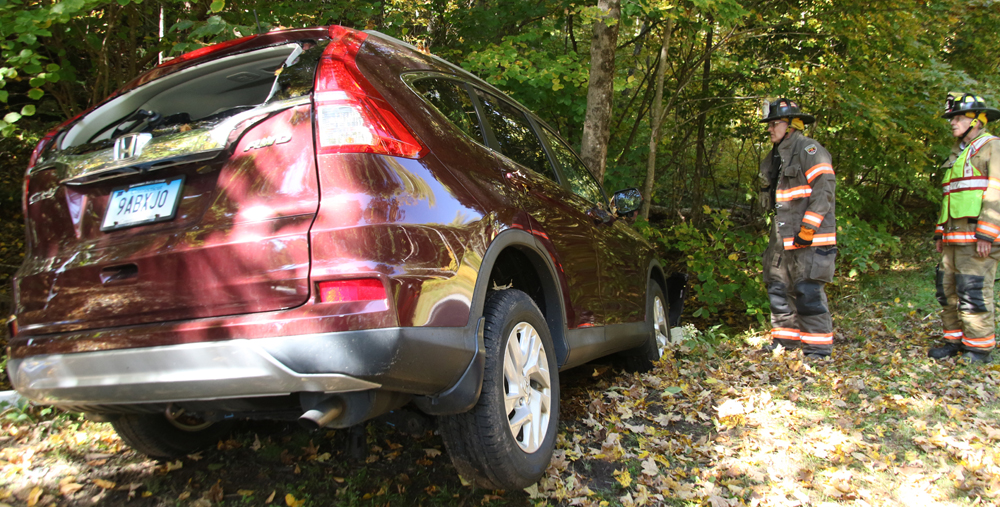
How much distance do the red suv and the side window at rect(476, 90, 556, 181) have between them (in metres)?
0.41

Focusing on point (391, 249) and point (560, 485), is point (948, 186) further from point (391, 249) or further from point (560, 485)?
point (391, 249)

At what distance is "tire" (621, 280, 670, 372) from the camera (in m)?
4.49

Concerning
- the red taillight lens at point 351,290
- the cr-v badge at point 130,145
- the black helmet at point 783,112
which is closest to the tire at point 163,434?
the cr-v badge at point 130,145

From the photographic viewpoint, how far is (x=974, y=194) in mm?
4785

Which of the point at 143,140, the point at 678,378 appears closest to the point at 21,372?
the point at 143,140

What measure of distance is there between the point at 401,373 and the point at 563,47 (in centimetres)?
709

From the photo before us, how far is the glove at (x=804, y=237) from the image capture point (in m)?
4.89

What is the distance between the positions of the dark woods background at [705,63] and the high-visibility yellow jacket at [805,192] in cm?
198

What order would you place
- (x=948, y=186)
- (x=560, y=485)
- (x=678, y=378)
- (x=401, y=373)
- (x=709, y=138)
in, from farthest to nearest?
(x=709, y=138)
(x=948, y=186)
(x=678, y=378)
(x=560, y=485)
(x=401, y=373)

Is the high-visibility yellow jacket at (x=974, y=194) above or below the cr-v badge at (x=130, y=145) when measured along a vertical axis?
below

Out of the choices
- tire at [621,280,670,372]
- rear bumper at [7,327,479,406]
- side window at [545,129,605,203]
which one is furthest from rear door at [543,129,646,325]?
rear bumper at [7,327,479,406]

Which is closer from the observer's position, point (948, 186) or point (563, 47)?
point (948, 186)

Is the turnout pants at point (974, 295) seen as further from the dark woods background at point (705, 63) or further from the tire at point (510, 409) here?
the tire at point (510, 409)

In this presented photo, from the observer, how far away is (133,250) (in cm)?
197
